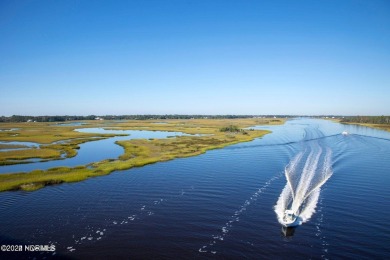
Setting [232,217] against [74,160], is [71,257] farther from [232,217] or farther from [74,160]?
[74,160]

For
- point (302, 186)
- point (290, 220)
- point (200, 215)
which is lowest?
point (200, 215)

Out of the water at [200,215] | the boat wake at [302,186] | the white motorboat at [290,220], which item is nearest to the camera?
the water at [200,215]

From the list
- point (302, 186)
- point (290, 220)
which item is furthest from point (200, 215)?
point (302, 186)

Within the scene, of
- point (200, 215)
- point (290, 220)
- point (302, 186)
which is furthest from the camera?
point (302, 186)

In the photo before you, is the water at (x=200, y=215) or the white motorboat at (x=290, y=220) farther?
the white motorboat at (x=290, y=220)

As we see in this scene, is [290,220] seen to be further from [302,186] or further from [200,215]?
[302,186]

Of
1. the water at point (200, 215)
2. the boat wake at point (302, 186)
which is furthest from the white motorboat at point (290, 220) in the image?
the water at point (200, 215)

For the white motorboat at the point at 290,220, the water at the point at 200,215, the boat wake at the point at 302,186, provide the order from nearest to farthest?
the water at the point at 200,215
the white motorboat at the point at 290,220
the boat wake at the point at 302,186

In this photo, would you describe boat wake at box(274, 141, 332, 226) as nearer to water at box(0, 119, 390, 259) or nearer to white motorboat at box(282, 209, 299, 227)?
white motorboat at box(282, 209, 299, 227)

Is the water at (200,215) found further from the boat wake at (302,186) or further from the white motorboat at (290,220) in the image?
the white motorboat at (290,220)
